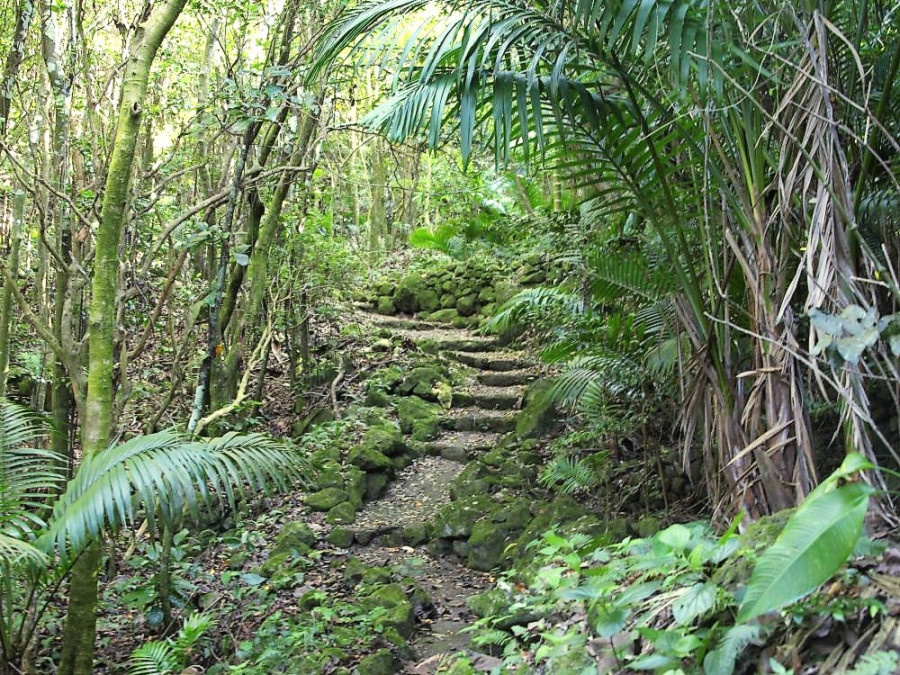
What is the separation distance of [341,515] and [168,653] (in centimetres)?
210

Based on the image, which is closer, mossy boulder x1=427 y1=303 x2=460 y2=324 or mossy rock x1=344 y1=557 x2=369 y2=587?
mossy rock x1=344 y1=557 x2=369 y2=587

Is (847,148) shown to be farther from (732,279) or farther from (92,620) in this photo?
(92,620)

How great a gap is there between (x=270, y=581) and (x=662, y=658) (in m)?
3.17

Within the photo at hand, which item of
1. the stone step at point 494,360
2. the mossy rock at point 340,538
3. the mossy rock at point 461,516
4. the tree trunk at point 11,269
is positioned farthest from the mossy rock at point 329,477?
the stone step at point 494,360

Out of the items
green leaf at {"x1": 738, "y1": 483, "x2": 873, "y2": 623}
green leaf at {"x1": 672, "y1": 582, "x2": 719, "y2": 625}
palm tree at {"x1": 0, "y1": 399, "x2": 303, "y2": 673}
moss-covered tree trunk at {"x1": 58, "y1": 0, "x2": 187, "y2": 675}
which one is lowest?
green leaf at {"x1": 672, "y1": 582, "x2": 719, "y2": 625}

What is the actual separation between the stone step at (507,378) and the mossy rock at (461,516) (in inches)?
99.2

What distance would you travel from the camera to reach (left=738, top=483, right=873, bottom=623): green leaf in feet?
4.18

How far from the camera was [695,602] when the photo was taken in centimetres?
169

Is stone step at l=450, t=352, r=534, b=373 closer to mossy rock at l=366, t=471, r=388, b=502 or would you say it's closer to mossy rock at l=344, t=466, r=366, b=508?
mossy rock at l=366, t=471, r=388, b=502

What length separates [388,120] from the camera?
3.02 meters

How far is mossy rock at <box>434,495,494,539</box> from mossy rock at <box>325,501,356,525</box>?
0.67 m

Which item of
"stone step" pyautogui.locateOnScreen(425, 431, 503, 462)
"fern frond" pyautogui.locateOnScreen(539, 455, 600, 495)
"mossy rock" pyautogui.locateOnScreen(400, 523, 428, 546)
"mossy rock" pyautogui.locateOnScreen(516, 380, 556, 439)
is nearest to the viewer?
"fern frond" pyautogui.locateOnScreen(539, 455, 600, 495)

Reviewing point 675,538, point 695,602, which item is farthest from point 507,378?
point 695,602

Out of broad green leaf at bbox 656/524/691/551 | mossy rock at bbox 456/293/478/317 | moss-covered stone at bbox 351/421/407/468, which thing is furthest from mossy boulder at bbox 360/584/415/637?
mossy rock at bbox 456/293/478/317
